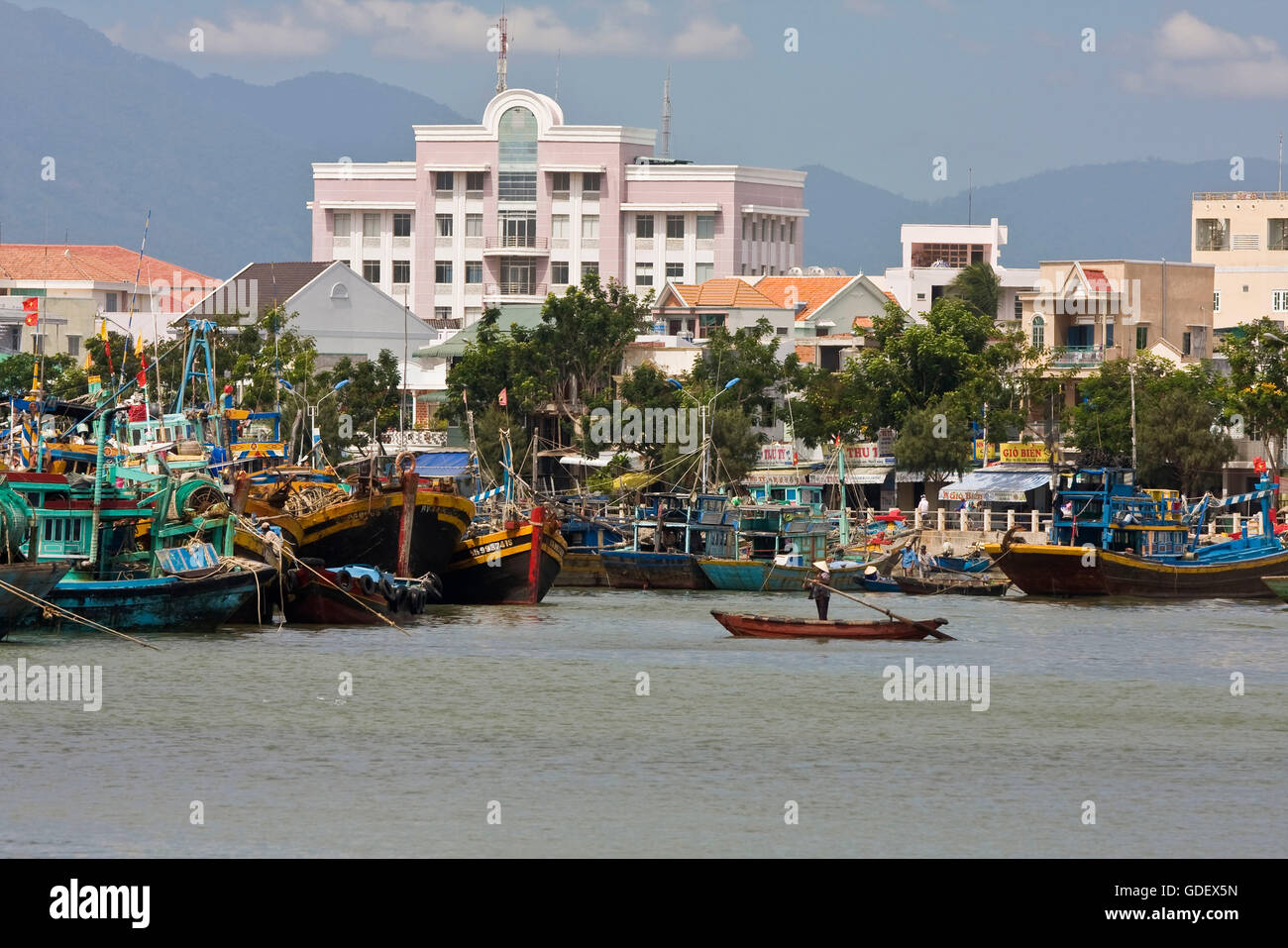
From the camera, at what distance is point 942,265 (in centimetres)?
12838

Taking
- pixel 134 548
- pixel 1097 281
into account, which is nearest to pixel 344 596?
pixel 134 548

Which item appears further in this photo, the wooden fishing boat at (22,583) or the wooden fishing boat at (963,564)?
the wooden fishing boat at (963,564)

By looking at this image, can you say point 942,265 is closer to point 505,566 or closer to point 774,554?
point 774,554

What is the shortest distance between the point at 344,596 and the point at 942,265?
77.9m

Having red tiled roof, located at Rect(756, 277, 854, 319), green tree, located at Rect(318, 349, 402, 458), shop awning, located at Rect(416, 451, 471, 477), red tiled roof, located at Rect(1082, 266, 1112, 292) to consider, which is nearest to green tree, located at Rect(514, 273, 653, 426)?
green tree, located at Rect(318, 349, 402, 458)

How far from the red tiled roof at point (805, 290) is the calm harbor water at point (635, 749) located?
57574mm

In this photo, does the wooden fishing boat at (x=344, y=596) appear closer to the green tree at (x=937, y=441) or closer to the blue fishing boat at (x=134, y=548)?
the blue fishing boat at (x=134, y=548)

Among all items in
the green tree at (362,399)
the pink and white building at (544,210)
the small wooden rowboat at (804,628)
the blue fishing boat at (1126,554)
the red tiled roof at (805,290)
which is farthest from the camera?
the pink and white building at (544,210)

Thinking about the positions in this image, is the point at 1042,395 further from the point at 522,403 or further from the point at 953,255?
the point at 953,255

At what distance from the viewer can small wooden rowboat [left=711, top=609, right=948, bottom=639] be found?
51.5 meters

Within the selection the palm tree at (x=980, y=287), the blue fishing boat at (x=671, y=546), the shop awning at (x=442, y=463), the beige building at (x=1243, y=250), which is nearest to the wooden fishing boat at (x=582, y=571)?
the blue fishing boat at (x=671, y=546)

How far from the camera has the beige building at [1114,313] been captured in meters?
100

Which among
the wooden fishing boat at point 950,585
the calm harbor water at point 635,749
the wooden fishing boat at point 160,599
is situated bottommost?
the calm harbor water at point 635,749
